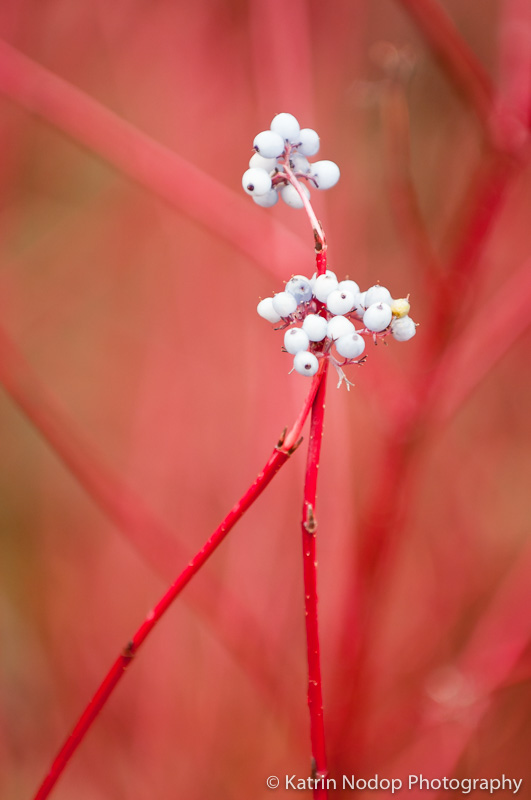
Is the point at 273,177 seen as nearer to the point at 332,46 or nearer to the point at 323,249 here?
the point at 323,249

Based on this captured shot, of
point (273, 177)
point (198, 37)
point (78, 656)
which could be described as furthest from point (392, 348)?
Result: point (273, 177)

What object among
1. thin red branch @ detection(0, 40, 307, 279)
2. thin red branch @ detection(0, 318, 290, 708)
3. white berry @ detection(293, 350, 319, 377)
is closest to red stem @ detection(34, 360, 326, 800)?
white berry @ detection(293, 350, 319, 377)

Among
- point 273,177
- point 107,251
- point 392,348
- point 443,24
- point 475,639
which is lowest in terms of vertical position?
point 475,639

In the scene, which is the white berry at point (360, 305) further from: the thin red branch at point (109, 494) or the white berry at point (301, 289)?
the thin red branch at point (109, 494)

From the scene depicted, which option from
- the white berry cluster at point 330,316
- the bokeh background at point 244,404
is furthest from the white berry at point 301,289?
the bokeh background at point 244,404

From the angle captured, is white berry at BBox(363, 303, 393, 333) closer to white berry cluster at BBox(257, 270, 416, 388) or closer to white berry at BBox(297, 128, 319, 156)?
white berry cluster at BBox(257, 270, 416, 388)

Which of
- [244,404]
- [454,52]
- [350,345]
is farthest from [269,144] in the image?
[244,404]

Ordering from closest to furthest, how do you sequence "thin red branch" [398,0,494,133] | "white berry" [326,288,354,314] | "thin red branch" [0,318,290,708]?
"white berry" [326,288,354,314] → "thin red branch" [398,0,494,133] → "thin red branch" [0,318,290,708]
